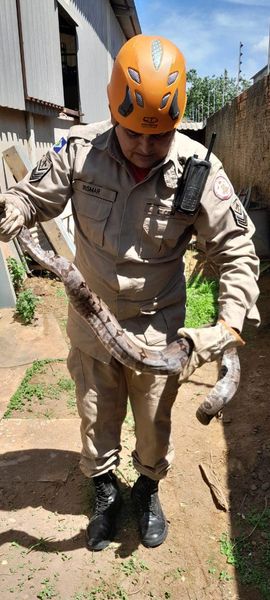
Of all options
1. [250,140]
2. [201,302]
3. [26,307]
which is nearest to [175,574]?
[26,307]

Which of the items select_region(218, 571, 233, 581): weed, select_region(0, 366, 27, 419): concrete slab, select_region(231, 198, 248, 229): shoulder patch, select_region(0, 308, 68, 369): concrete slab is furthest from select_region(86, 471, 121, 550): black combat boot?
select_region(0, 308, 68, 369): concrete slab

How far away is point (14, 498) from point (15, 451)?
1.60 feet

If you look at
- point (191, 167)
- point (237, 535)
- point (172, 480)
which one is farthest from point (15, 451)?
point (191, 167)

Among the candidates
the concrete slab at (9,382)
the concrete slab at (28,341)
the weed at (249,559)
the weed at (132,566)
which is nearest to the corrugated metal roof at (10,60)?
the concrete slab at (28,341)

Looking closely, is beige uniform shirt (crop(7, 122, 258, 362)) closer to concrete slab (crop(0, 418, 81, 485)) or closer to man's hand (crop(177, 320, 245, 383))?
man's hand (crop(177, 320, 245, 383))

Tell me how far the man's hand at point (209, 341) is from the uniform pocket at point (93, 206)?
2.30 ft

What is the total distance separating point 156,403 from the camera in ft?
8.56

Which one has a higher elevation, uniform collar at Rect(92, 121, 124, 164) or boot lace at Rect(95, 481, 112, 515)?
uniform collar at Rect(92, 121, 124, 164)

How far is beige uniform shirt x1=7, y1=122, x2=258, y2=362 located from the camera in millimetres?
2279

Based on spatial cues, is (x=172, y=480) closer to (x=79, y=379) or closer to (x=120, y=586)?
(x=120, y=586)

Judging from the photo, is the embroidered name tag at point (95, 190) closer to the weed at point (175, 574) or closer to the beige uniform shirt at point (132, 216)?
the beige uniform shirt at point (132, 216)

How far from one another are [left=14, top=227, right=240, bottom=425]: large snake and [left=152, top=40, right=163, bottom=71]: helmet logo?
971 mm

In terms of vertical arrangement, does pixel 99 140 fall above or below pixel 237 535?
above

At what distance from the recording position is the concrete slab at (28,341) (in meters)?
5.04
